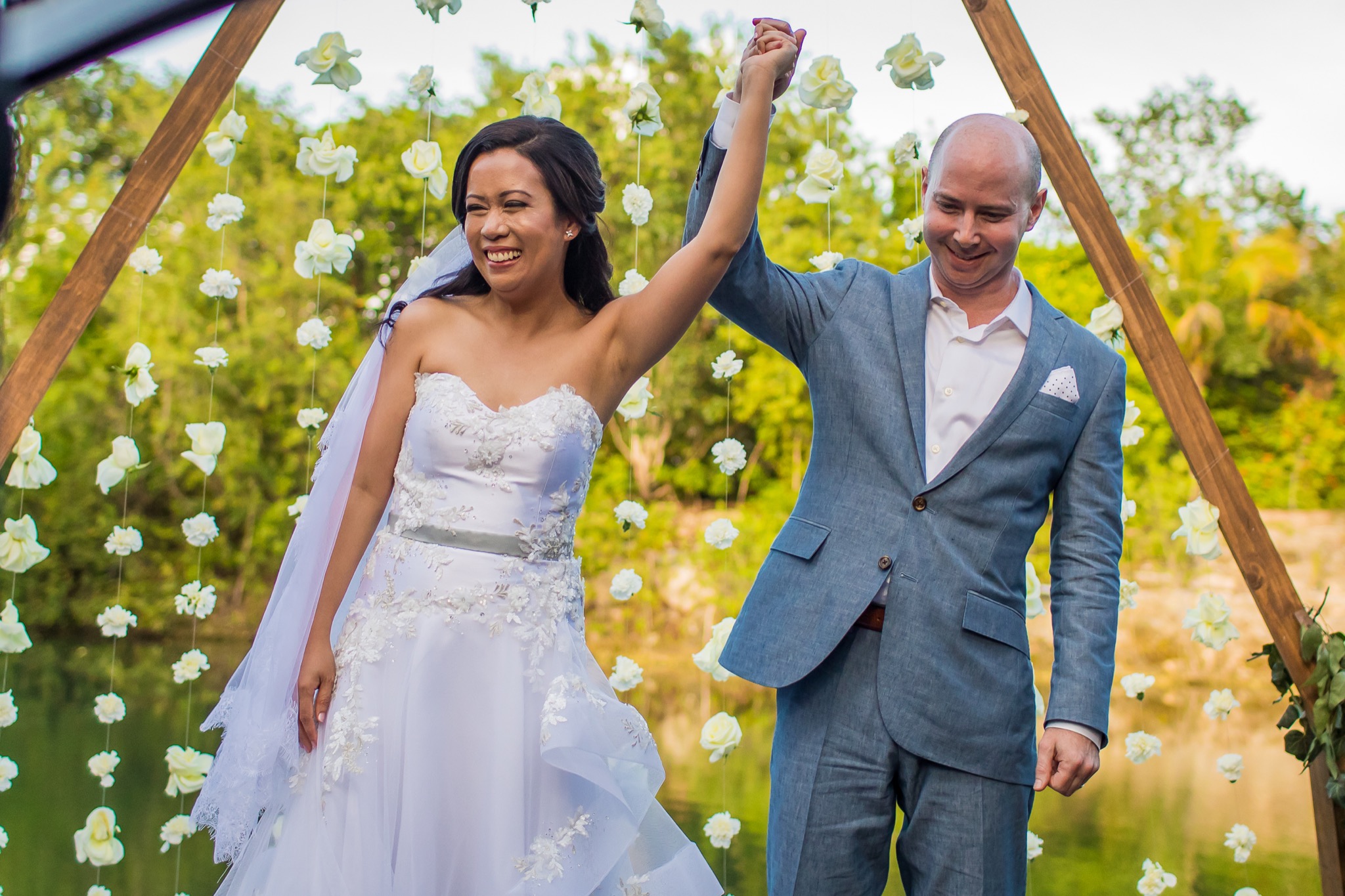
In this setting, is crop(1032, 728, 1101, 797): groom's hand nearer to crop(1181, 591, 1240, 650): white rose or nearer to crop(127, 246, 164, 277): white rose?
crop(1181, 591, 1240, 650): white rose

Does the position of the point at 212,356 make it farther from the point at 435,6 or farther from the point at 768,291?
the point at 768,291

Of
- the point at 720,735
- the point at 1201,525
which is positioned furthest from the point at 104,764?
the point at 1201,525

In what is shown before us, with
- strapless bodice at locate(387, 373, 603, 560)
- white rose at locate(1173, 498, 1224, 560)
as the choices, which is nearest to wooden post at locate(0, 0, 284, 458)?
strapless bodice at locate(387, 373, 603, 560)

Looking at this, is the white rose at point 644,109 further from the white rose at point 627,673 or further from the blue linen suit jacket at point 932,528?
the white rose at point 627,673

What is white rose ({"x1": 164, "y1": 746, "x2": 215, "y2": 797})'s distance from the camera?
3070mm

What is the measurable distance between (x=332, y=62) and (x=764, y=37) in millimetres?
1200

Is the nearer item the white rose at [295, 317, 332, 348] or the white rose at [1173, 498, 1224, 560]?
the white rose at [1173, 498, 1224, 560]

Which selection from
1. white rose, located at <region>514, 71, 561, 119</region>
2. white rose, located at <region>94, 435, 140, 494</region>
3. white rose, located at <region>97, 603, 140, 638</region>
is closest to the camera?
white rose, located at <region>514, 71, 561, 119</region>

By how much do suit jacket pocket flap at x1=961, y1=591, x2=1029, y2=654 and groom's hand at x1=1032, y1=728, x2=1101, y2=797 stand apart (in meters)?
0.15

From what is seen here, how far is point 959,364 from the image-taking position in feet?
6.76

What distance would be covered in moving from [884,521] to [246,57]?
191 centimetres

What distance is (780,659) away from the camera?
1991 millimetres

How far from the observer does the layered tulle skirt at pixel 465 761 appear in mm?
1925

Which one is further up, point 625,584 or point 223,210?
point 223,210
